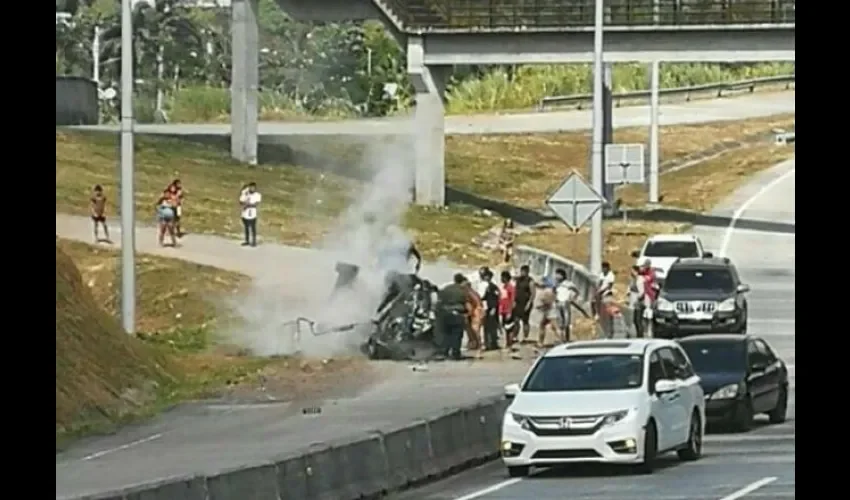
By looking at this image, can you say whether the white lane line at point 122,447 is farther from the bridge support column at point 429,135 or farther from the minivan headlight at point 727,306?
the bridge support column at point 429,135

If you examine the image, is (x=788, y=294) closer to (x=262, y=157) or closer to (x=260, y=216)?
(x=260, y=216)

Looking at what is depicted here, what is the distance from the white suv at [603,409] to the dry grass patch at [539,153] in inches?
1937

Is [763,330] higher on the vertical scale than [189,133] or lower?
lower

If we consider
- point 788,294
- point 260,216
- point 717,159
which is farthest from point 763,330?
point 717,159

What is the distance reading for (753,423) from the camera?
29031mm

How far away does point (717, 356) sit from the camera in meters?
28.8

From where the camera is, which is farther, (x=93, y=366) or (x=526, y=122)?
(x=526, y=122)

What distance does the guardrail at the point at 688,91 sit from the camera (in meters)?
103

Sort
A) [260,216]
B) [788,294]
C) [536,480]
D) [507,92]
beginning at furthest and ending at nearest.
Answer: [507,92], [260,216], [788,294], [536,480]

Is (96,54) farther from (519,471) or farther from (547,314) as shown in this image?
(519,471)

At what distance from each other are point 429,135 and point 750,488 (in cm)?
4621

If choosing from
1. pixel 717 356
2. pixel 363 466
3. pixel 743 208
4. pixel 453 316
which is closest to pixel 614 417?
pixel 363 466
